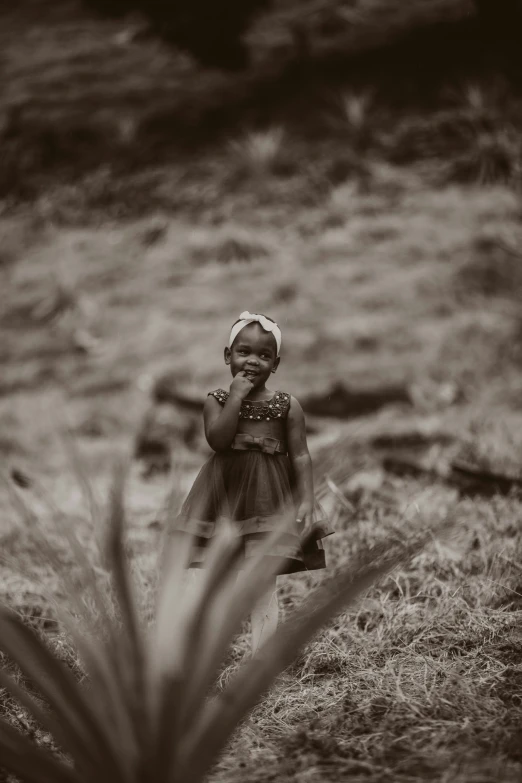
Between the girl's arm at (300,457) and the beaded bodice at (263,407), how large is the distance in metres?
0.03

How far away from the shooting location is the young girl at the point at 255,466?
2180mm

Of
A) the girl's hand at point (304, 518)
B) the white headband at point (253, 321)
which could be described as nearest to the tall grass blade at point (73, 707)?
the girl's hand at point (304, 518)

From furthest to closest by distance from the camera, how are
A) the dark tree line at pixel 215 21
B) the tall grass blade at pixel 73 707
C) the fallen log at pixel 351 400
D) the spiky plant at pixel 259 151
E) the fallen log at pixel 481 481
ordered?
the spiky plant at pixel 259 151 → the dark tree line at pixel 215 21 → the fallen log at pixel 351 400 → the fallen log at pixel 481 481 → the tall grass blade at pixel 73 707

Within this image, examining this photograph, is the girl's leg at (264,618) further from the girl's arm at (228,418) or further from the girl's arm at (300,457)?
the girl's arm at (228,418)

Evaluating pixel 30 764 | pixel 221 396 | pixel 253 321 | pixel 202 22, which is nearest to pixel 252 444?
pixel 221 396

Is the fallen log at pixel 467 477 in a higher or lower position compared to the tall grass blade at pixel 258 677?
lower

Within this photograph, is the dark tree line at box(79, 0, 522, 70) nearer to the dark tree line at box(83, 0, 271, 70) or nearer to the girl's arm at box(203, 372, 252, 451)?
the dark tree line at box(83, 0, 271, 70)

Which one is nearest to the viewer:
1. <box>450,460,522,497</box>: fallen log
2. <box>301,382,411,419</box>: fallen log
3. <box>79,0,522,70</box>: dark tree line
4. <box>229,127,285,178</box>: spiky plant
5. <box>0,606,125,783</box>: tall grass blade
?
<box>0,606,125,783</box>: tall grass blade

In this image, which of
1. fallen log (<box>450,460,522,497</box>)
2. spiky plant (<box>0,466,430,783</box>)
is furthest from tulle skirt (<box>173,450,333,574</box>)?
fallen log (<box>450,460,522,497</box>)

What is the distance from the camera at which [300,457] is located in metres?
2.29

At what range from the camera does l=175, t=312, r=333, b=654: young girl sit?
218cm

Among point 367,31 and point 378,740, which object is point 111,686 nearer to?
point 378,740

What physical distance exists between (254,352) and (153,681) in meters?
1.16

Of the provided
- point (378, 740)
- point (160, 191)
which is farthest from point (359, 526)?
point (160, 191)
